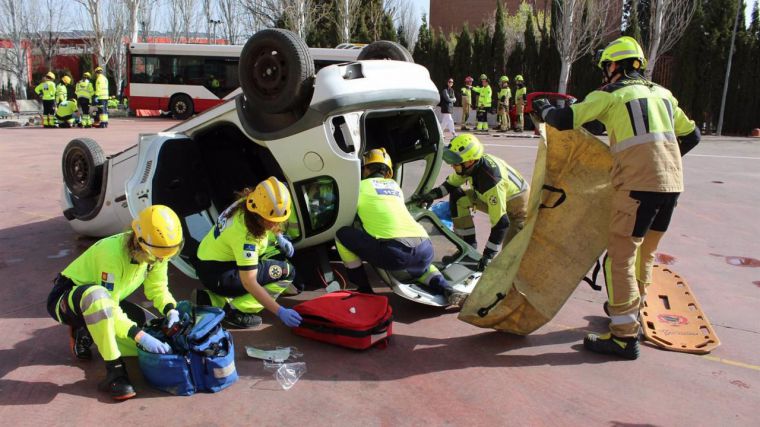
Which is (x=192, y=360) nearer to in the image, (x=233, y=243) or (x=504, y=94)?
(x=233, y=243)

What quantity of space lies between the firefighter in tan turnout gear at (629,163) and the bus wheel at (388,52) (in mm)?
1741

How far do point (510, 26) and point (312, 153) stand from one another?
2881cm

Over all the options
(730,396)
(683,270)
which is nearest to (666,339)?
(730,396)

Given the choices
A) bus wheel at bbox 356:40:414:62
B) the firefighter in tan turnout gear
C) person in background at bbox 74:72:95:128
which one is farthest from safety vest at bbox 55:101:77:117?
the firefighter in tan turnout gear

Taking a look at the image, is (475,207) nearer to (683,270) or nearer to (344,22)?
(683,270)

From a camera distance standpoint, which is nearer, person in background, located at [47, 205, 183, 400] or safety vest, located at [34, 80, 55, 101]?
person in background, located at [47, 205, 183, 400]

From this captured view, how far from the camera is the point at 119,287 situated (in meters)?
3.34

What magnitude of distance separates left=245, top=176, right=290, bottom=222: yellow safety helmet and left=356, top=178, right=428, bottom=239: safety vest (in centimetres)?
75

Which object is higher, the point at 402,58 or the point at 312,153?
the point at 402,58

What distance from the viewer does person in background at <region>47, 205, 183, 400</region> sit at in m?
3.16

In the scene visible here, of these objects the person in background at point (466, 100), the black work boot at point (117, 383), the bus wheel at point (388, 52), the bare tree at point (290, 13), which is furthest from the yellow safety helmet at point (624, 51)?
the bare tree at point (290, 13)

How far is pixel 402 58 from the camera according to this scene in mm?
5309

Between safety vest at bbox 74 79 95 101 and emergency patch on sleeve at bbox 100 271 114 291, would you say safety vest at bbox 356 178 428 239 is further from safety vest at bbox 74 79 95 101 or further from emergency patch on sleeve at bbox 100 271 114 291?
safety vest at bbox 74 79 95 101

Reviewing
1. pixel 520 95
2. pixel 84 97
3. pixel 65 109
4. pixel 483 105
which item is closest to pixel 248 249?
pixel 483 105
